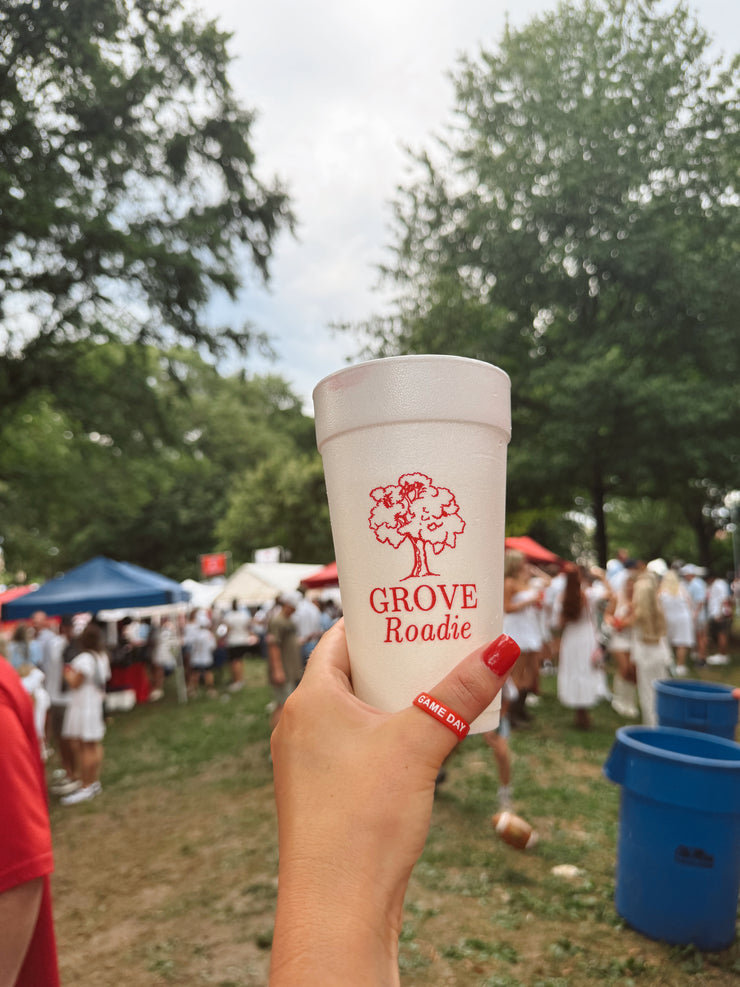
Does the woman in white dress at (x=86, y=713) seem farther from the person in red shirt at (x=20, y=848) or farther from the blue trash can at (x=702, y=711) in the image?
the person in red shirt at (x=20, y=848)

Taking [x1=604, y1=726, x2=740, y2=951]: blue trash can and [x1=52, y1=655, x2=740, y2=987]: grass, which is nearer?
[x1=604, y1=726, x2=740, y2=951]: blue trash can

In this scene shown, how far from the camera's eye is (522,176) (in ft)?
54.4

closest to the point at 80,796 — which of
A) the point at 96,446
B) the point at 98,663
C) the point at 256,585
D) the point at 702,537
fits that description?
the point at 98,663

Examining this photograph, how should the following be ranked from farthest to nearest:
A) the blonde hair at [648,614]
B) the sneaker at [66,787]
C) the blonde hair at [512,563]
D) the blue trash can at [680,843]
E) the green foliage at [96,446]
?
the green foliage at [96,446]
the sneaker at [66,787]
the blonde hair at [648,614]
the blonde hair at [512,563]
the blue trash can at [680,843]

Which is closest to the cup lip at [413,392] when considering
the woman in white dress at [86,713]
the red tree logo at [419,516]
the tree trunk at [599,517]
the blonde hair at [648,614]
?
the red tree logo at [419,516]

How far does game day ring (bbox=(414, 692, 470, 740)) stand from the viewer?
3.35 feet

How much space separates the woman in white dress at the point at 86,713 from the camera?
7590mm

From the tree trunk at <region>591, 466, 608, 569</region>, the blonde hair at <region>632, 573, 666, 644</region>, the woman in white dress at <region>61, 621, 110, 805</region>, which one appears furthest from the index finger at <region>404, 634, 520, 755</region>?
the tree trunk at <region>591, 466, 608, 569</region>

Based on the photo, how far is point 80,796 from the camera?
7668 mm

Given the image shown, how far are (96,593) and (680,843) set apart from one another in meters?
10.8

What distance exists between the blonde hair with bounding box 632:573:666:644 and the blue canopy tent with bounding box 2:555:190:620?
8861 mm

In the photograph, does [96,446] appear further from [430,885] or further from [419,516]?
[419,516]

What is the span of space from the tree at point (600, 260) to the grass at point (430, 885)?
29.2ft

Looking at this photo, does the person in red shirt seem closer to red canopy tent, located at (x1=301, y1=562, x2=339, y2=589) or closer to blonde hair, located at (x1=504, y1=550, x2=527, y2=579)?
blonde hair, located at (x1=504, y1=550, x2=527, y2=579)
